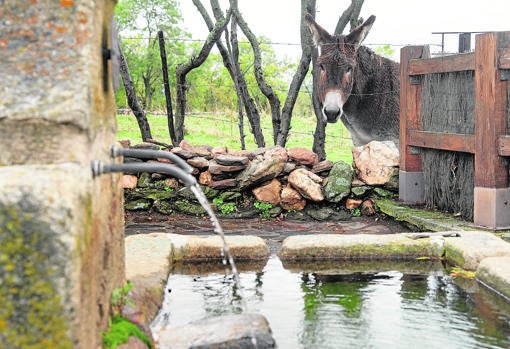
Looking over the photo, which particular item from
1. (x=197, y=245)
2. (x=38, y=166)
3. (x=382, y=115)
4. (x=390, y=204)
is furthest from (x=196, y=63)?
(x=38, y=166)

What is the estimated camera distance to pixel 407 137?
360 inches

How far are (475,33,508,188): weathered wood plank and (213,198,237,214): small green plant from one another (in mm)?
3364

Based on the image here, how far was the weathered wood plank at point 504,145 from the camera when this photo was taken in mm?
6988

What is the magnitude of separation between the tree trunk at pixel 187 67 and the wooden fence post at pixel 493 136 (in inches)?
231

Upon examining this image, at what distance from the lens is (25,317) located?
258cm

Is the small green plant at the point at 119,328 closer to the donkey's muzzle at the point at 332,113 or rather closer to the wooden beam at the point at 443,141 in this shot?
the wooden beam at the point at 443,141

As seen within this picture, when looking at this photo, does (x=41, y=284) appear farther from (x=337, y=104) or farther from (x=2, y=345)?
(x=337, y=104)

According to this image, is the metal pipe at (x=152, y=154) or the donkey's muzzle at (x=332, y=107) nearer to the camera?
the metal pipe at (x=152, y=154)

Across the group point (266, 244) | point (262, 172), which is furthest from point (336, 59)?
point (266, 244)

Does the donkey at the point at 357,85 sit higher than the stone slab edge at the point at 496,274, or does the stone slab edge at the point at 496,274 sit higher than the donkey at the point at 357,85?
the donkey at the point at 357,85

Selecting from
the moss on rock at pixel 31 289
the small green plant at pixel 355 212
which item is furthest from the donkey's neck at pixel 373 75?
the moss on rock at pixel 31 289

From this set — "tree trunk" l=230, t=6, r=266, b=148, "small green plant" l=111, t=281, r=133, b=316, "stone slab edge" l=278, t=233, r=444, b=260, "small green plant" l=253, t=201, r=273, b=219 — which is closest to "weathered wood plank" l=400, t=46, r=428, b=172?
"small green plant" l=253, t=201, r=273, b=219

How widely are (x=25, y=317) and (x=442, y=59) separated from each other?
662 cm

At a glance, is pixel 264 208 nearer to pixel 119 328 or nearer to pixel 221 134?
pixel 119 328
